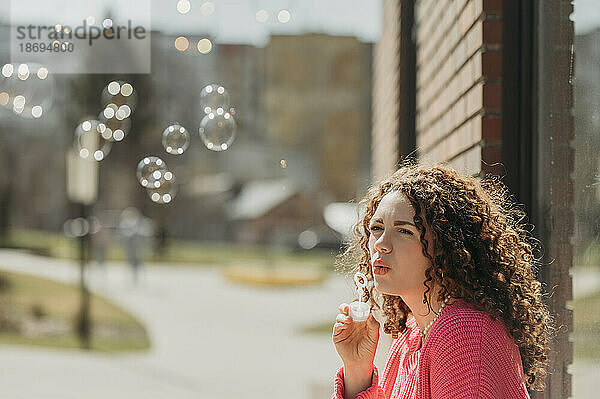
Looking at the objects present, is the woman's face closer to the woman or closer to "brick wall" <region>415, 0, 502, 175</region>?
the woman

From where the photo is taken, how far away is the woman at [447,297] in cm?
139

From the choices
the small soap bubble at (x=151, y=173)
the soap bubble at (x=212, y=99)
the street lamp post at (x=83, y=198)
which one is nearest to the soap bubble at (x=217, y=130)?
the soap bubble at (x=212, y=99)

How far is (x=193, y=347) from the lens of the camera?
7223 millimetres

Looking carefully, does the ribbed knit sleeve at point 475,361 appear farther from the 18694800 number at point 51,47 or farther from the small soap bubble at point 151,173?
the 18694800 number at point 51,47

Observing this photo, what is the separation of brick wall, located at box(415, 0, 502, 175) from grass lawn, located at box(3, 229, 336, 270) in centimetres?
447

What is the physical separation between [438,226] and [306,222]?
206 inches

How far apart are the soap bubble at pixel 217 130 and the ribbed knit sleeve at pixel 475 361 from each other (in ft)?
5.41

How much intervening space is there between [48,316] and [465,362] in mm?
6406

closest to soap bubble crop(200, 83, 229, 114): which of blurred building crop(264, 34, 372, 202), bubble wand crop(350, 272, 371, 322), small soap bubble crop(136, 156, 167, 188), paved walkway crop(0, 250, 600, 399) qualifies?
A: small soap bubble crop(136, 156, 167, 188)

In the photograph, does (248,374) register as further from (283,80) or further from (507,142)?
(507,142)

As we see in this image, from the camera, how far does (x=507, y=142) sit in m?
1.98

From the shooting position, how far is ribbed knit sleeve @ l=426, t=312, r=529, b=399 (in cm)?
136

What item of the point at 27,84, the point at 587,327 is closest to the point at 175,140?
the point at 27,84

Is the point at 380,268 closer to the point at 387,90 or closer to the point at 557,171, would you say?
the point at 557,171
